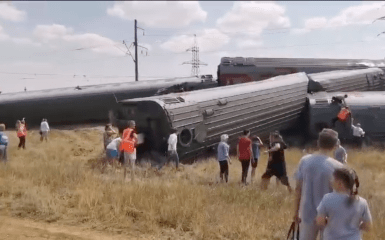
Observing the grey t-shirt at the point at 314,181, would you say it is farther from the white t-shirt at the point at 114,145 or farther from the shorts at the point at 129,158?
the white t-shirt at the point at 114,145

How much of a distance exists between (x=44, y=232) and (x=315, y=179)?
3.65 meters

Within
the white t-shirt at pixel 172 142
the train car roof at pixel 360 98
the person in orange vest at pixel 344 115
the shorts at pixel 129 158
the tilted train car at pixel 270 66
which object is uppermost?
the tilted train car at pixel 270 66

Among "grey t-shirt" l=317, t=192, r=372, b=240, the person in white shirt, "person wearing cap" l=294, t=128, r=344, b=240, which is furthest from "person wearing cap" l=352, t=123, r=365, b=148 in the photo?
the person in white shirt

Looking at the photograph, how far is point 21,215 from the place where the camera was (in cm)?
627

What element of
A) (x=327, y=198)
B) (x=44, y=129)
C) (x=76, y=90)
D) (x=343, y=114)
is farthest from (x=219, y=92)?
(x=327, y=198)

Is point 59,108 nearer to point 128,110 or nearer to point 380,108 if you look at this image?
point 128,110

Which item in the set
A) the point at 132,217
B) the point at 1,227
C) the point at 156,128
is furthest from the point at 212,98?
the point at 1,227

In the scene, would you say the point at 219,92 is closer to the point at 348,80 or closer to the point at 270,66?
the point at 270,66

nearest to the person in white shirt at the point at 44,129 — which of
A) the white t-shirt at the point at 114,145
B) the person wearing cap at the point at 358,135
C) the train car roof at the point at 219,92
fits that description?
the train car roof at the point at 219,92

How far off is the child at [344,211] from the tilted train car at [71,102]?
16.4 meters

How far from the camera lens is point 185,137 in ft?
41.2

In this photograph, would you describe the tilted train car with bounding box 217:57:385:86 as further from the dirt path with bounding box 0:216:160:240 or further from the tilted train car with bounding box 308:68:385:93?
the dirt path with bounding box 0:216:160:240

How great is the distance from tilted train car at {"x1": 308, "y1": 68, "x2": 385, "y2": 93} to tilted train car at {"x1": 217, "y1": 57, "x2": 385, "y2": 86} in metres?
1.82

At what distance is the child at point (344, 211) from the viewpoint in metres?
3.36
